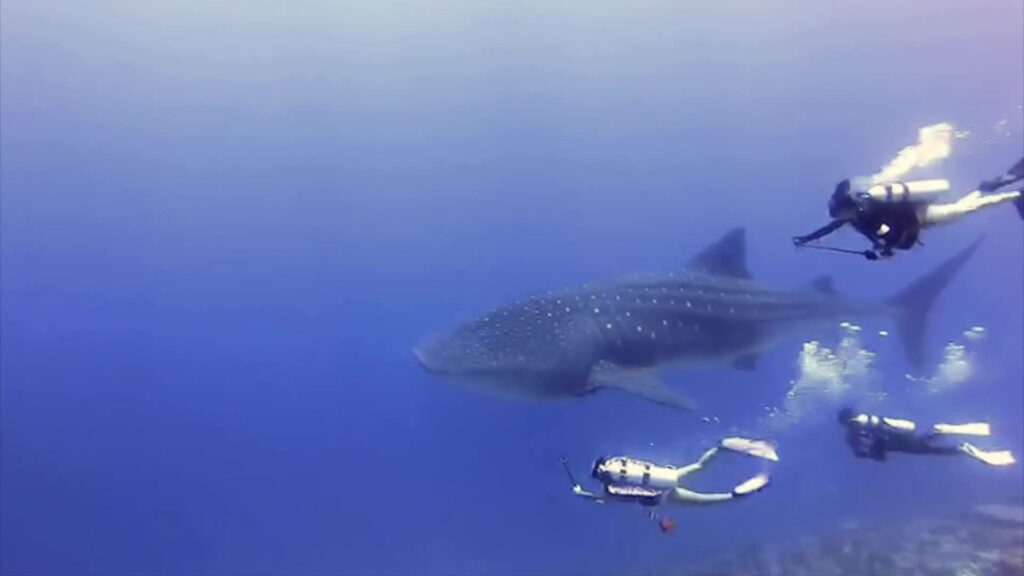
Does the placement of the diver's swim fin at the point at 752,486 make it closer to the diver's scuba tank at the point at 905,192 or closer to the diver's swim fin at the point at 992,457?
the diver's swim fin at the point at 992,457

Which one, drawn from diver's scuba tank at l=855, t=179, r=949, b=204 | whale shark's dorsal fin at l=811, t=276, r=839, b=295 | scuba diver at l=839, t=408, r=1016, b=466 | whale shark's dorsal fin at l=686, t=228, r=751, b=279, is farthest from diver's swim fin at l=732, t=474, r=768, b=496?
whale shark's dorsal fin at l=811, t=276, r=839, b=295

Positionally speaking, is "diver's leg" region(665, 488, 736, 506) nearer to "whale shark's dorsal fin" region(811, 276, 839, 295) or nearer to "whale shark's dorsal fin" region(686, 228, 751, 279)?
"whale shark's dorsal fin" region(686, 228, 751, 279)

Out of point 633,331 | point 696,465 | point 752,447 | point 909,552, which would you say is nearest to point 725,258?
point 633,331

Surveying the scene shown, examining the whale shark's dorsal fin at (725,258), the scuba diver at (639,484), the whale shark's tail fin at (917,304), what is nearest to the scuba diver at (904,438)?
the scuba diver at (639,484)

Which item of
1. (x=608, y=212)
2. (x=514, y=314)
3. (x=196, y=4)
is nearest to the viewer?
(x=514, y=314)

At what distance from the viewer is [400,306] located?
189 feet

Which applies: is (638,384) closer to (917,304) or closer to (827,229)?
(827,229)

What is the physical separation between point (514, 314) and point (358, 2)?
3419 centimetres

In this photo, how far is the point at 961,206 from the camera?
7.71 metres

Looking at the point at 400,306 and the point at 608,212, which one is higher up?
the point at 608,212

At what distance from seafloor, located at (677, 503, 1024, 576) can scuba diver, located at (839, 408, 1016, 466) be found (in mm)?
4838

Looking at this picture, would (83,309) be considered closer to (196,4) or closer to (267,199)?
(267,199)

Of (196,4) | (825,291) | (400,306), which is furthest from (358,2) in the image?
(825,291)

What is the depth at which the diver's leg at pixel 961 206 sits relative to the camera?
7.45 meters
